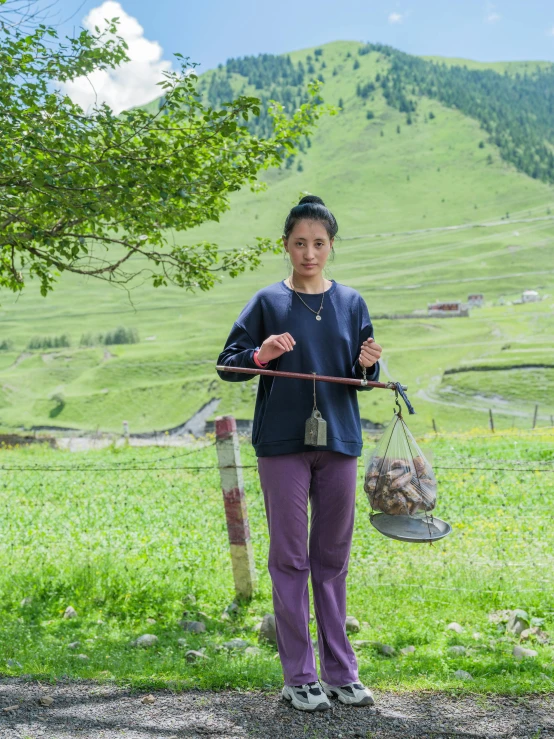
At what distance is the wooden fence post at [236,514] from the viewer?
14.6ft

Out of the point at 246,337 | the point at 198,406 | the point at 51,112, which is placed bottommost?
the point at 198,406

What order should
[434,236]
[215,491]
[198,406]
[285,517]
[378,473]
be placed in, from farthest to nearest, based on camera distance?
1. [434,236]
2. [198,406]
3. [215,491]
4. [378,473]
5. [285,517]

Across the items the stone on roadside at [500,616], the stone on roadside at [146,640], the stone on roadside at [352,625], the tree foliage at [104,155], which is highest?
the tree foliage at [104,155]

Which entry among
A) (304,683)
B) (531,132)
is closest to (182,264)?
(304,683)

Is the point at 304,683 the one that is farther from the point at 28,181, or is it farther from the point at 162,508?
the point at 162,508

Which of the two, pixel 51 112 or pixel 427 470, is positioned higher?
pixel 51 112

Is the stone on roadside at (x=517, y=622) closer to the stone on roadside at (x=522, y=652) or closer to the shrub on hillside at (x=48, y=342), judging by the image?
the stone on roadside at (x=522, y=652)

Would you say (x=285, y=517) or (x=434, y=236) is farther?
(x=434, y=236)

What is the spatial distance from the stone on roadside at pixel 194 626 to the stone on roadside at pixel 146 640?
26 centimetres

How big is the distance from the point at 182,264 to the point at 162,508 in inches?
129

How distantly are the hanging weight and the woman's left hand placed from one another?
28cm

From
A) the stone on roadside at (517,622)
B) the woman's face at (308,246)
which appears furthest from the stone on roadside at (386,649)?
the woman's face at (308,246)

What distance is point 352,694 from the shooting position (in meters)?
2.70

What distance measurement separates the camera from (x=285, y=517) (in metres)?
2.64
